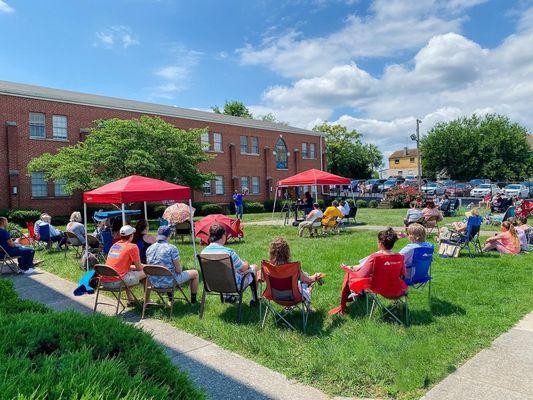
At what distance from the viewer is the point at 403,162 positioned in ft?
307

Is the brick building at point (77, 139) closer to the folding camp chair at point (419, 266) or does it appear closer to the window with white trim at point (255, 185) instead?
the window with white trim at point (255, 185)

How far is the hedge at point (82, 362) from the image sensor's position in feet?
5.61

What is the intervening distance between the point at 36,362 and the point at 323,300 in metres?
4.59

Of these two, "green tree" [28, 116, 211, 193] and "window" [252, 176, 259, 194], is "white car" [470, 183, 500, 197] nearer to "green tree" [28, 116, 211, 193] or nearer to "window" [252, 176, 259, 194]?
"window" [252, 176, 259, 194]

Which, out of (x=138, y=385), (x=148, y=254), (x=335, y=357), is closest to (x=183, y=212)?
(x=148, y=254)

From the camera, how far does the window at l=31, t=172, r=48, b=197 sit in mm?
24141

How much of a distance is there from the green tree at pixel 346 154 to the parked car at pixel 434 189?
2158 centimetres

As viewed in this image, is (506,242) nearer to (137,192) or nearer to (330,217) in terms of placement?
(330,217)

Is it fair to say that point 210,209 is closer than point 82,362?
No

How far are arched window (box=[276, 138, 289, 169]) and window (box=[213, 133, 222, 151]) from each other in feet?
23.8

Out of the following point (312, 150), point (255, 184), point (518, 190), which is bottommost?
point (518, 190)

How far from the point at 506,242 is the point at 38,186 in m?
24.5

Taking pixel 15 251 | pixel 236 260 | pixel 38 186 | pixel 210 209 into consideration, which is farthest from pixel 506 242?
pixel 38 186

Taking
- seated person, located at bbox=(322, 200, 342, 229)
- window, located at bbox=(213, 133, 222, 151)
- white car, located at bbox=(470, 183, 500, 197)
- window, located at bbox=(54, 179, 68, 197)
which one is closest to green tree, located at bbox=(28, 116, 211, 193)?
window, located at bbox=(54, 179, 68, 197)
